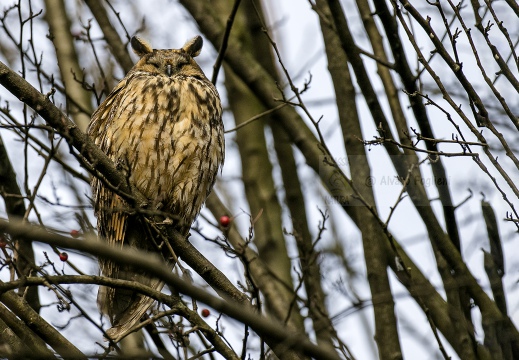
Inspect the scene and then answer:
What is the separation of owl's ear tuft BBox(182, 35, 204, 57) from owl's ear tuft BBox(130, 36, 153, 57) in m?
0.26

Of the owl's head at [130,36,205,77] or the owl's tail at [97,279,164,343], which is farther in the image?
the owl's head at [130,36,205,77]

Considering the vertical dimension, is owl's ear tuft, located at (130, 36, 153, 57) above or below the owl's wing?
above

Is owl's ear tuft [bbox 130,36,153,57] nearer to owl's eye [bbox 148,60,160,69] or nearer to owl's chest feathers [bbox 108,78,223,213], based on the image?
owl's eye [bbox 148,60,160,69]

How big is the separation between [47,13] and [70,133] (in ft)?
11.7

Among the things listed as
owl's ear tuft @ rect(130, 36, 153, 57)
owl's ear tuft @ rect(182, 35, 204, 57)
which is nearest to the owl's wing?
owl's ear tuft @ rect(130, 36, 153, 57)

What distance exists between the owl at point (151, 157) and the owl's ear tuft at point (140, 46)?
2.23 feet

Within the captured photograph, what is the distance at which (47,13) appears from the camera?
6.14 meters

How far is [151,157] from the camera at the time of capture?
13.4 feet

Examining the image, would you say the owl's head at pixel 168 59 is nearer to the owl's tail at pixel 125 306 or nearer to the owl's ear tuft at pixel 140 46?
the owl's ear tuft at pixel 140 46

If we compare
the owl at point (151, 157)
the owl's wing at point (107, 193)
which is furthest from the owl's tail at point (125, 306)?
the owl's wing at point (107, 193)

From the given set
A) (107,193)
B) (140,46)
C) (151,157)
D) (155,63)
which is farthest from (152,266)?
(140,46)

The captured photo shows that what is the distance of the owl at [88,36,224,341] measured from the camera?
4.09 meters

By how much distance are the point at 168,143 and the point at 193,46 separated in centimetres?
133

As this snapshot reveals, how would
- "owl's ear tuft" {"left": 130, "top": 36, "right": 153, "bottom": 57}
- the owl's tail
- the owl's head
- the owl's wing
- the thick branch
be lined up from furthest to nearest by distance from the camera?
"owl's ear tuft" {"left": 130, "top": 36, "right": 153, "bottom": 57}
the owl's head
the owl's wing
the owl's tail
the thick branch
